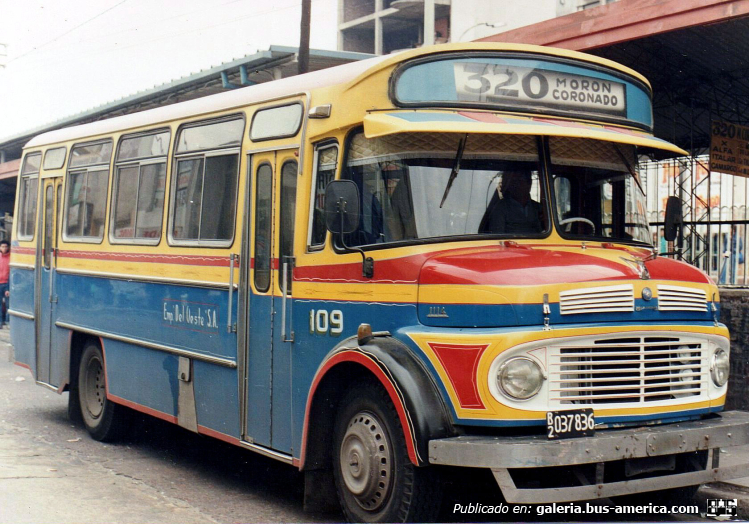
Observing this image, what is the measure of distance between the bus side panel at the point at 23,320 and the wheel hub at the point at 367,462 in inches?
244

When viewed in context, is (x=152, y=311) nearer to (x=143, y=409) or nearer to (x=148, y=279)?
(x=148, y=279)

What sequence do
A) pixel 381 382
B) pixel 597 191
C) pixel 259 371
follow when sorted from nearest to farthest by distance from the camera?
pixel 381 382, pixel 597 191, pixel 259 371

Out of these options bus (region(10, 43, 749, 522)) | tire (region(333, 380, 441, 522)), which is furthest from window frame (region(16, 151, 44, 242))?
tire (region(333, 380, 441, 522))

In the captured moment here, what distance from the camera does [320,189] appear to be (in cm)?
657

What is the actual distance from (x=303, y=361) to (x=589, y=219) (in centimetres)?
204

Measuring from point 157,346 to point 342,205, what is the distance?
3319mm

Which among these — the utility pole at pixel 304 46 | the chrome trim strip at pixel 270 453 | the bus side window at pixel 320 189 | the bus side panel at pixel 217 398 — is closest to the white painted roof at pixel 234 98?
the bus side window at pixel 320 189

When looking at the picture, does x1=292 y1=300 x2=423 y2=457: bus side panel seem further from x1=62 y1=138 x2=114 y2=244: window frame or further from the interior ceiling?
the interior ceiling

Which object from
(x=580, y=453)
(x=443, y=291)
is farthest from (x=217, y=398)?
(x=580, y=453)

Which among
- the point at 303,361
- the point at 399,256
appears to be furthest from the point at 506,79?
the point at 303,361

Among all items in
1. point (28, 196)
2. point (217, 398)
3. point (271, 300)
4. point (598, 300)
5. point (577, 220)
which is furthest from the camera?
point (28, 196)

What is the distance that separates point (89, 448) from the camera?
941cm

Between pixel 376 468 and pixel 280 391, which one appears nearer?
pixel 376 468

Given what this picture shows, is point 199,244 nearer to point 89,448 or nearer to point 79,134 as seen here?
point 89,448
